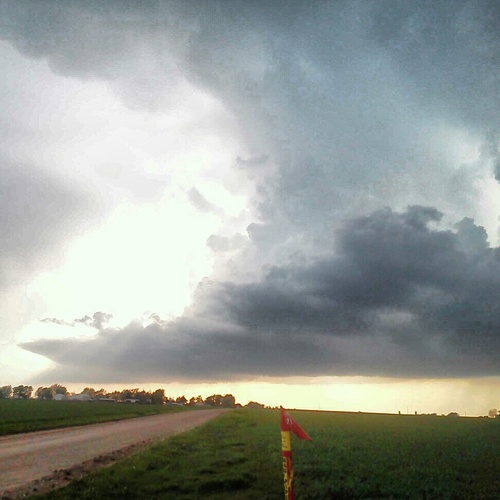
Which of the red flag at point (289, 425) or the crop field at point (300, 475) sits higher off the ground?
the red flag at point (289, 425)

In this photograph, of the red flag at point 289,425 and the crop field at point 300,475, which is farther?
the crop field at point 300,475

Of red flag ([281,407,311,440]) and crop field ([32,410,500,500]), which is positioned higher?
red flag ([281,407,311,440])

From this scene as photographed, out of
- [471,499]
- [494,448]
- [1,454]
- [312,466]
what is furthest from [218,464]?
[494,448]

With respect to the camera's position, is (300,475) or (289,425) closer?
(289,425)

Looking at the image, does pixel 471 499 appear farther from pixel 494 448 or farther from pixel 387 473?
pixel 494 448

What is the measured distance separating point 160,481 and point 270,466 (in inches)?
170

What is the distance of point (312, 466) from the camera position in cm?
1681

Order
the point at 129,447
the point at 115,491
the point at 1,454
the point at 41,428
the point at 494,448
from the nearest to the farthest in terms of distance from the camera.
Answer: the point at 115,491
the point at 1,454
the point at 129,447
the point at 494,448
the point at 41,428

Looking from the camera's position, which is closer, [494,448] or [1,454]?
[1,454]

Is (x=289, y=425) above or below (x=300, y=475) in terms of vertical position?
above

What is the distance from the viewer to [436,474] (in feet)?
53.4

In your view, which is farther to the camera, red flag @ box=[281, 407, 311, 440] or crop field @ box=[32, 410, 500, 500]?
crop field @ box=[32, 410, 500, 500]

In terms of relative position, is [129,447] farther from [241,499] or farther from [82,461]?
[241,499]

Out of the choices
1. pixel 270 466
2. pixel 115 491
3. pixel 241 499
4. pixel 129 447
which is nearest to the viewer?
pixel 241 499
